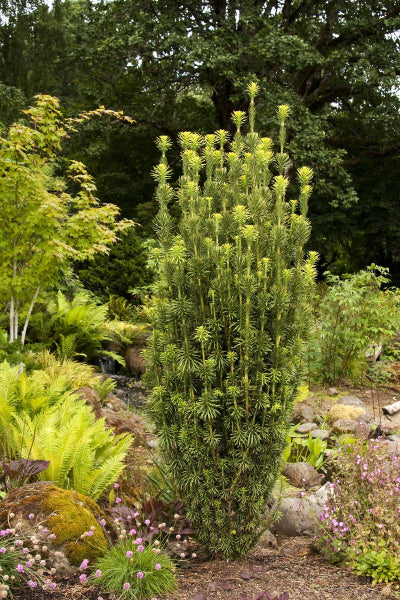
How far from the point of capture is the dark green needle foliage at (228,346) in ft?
10.8

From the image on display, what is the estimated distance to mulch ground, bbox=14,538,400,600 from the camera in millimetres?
2977

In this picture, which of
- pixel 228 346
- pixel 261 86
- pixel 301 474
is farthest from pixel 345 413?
pixel 261 86

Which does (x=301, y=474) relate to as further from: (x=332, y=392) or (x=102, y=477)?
(x=332, y=392)

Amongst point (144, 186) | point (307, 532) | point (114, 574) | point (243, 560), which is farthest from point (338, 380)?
point (144, 186)

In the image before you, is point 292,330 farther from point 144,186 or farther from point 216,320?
point 144,186

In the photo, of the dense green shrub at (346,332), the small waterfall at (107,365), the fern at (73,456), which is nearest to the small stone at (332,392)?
the dense green shrub at (346,332)

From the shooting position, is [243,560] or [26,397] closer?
[243,560]

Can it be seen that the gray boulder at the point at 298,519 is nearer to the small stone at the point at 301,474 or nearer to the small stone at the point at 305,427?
the small stone at the point at 301,474

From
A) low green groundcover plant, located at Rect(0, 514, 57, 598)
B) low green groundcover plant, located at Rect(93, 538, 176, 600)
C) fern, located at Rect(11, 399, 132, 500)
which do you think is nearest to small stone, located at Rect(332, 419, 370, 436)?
fern, located at Rect(11, 399, 132, 500)

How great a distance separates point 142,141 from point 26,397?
1574 centimetres

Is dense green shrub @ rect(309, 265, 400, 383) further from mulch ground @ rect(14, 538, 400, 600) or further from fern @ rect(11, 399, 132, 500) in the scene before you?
mulch ground @ rect(14, 538, 400, 600)

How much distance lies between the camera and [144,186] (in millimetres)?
20078

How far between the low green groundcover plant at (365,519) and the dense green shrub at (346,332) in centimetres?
498

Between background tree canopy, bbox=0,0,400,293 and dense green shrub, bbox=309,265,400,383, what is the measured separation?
5388 mm
